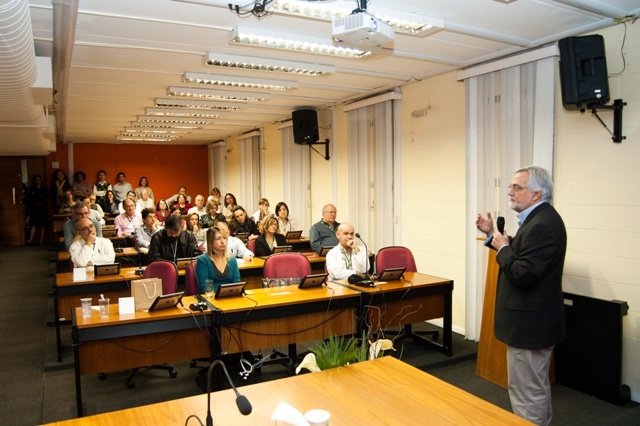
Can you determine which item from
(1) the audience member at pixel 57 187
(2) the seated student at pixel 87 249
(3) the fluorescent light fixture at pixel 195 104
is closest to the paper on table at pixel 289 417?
(2) the seated student at pixel 87 249

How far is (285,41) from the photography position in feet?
14.4

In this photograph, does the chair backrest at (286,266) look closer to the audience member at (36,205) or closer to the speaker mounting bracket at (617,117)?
the speaker mounting bracket at (617,117)

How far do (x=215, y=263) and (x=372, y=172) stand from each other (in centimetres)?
336

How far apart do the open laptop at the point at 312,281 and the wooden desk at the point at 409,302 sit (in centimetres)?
28

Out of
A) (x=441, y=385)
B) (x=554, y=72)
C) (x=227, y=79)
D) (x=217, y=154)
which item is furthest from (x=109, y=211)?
(x=441, y=385)

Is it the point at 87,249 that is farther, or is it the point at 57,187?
the point at 57,187

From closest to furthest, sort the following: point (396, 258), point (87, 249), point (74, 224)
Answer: point (396, 258) < point (87, 249) < point (74, 224)

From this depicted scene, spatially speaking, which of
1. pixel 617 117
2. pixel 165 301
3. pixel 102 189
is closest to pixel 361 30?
pixel 165 301

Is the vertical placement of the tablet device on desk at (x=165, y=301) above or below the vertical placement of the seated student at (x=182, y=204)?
below

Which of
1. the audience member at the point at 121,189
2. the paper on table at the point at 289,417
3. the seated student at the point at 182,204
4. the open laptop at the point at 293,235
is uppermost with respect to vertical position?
the audience member at the point at 121,189

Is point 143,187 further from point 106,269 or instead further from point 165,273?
point 165,273

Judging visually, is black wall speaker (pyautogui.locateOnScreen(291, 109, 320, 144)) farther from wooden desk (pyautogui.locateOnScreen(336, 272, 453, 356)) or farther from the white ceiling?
wooden desk (pyautogui.locateOnScreen(336, 272, 453, 356))

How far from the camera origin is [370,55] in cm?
499

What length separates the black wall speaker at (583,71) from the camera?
3957mm
